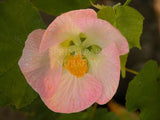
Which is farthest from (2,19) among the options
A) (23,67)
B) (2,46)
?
(23,67)

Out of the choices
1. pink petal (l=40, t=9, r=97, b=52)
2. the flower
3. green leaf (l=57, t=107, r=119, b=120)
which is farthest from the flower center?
green leaf (l=57, t=107, r=119, b=120)

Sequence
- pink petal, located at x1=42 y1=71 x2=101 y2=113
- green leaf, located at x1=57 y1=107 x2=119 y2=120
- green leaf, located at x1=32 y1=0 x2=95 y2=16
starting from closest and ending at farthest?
pink petal, located at x1=42 y1=71 x2=101 y2=113
green leaf, located at x1=32 y1=0 x2=95 y2=16
green leaf, located at x1=57 y1=107 x2=119 y2=120

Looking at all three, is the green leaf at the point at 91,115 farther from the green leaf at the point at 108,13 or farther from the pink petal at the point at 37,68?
the green leaf at the point at 108,13

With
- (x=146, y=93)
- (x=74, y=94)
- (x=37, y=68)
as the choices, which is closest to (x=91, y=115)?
→ (x=146, y=93)

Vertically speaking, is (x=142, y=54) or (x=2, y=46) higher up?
(x=2, y=46)

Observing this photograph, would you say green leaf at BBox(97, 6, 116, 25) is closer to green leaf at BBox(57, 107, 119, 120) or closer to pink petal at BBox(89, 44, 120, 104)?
pink petal at BBox(89, 44, 120, 104)

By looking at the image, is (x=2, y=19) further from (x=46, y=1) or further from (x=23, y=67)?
(x=23, y=67)
